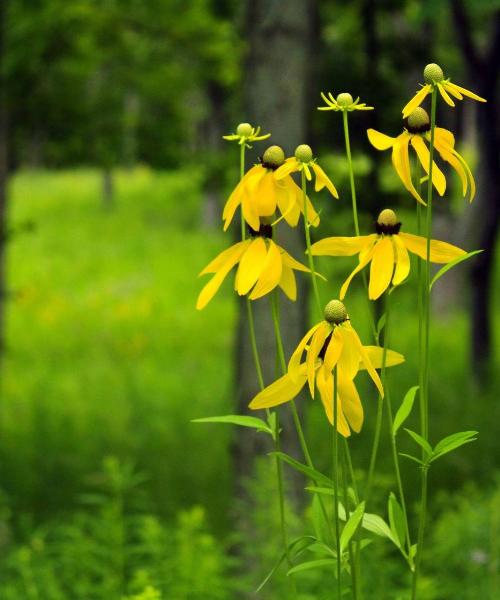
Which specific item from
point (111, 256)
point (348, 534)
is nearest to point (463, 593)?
point (348, 534)

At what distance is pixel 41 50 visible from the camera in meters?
8.33

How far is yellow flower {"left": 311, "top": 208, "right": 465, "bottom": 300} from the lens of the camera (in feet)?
4.33

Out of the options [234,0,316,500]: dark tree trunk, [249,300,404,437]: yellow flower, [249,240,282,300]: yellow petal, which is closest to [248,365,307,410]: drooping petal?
[249,300,404,437]: yellow flower

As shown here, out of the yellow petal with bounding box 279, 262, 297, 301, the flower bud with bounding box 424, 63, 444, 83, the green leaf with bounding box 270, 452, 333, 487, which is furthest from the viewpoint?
the yellow petal with bounding box 279, 262, 297, 301

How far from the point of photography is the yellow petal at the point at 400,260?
51.1 inches

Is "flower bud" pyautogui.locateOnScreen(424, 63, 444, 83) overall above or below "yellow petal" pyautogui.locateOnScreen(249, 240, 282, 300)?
above

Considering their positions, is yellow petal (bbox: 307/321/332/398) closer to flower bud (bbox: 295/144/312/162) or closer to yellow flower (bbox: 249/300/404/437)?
yellow flower (bbox: 249/300/404/437)

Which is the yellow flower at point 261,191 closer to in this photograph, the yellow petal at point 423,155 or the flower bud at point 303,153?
the flower bud at point 303,153

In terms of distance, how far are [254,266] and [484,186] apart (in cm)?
701

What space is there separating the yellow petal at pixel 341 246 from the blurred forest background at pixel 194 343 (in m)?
0.72

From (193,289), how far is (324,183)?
14230 millimetres

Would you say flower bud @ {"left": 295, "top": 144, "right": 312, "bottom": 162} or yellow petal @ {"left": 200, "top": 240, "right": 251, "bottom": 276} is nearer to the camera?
flower bud @ {"left": 295, "top": 144, "right": 312, "bottom": 162}

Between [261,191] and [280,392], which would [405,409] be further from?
[261,191]

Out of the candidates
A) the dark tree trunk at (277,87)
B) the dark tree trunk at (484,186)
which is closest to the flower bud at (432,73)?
the dark tree trunk at (277,87)
